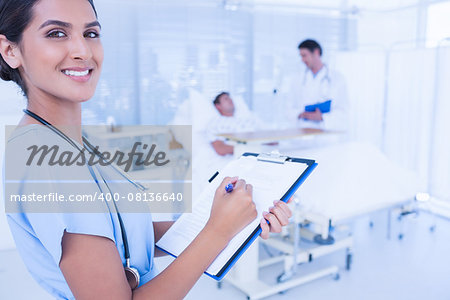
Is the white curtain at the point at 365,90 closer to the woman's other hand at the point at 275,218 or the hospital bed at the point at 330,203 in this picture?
the hospital bed at the point at 330,203

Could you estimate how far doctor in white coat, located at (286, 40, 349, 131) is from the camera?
3.78 meters

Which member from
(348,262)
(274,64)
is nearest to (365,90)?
(274,64)

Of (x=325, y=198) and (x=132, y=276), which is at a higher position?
(x=132, y=276)

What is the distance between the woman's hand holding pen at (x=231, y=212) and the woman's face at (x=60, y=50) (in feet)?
1.12

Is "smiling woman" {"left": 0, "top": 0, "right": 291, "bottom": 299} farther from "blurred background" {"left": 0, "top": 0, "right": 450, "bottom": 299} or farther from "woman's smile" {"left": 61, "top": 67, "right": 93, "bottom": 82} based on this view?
"blurred background" {"left": 0, "top": 0, "right": 450, "bottom": 299}

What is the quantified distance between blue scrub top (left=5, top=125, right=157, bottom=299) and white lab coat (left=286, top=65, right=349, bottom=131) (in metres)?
3.12

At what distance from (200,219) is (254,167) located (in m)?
0.19

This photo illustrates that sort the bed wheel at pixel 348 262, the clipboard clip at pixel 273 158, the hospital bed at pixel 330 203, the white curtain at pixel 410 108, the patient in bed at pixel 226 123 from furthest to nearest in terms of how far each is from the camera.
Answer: the white curtain at pixel 410 108, the patient in bed at pixel 226 123, the bed wheel at pixel 348 262, the hospital bed at pixel 330 203, the clipboard clip at pixel 273 158

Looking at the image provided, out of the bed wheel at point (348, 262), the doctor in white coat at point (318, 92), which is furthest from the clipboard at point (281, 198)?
the doctor in white coat at point (318, 92)

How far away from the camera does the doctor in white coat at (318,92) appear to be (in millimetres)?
3776

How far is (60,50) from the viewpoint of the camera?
2.49ft

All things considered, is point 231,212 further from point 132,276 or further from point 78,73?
point 78,73

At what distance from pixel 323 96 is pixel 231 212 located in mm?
3318

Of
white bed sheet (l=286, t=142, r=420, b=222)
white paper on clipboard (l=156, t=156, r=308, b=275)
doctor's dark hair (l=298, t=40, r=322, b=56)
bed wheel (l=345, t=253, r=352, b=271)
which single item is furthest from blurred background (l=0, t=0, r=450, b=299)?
white paper on clipboard (l=156, t=156, r=308, b=275)
